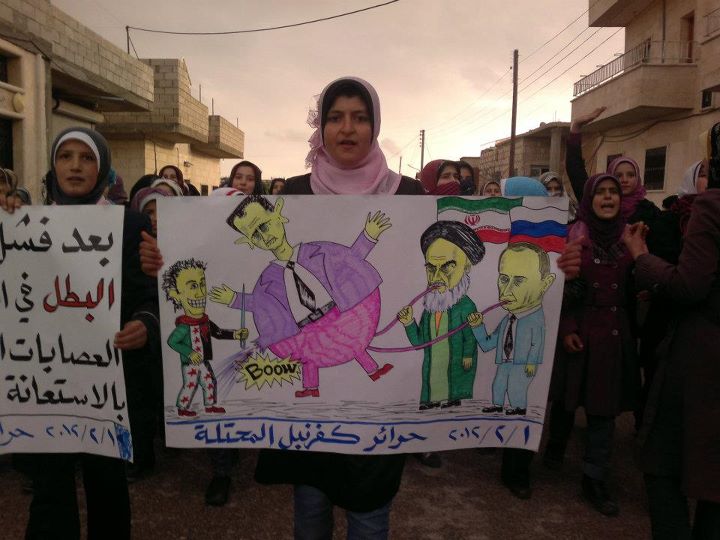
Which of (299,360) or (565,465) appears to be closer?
(299,360)

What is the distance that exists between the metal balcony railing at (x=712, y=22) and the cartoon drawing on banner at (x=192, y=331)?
15.2 meters

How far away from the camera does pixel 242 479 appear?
3209mm

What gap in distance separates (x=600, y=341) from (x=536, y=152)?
83.5 feet

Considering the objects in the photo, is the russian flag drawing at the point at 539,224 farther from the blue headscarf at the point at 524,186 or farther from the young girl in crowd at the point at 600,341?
the blue headscarf at the point at 524,186

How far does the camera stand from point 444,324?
1902mm

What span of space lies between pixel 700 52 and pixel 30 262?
54.6 ft

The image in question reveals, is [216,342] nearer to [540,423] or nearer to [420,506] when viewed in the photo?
[540,423]

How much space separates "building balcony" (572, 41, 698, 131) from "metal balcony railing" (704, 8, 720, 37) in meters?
1.19

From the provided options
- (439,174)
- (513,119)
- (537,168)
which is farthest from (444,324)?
(537,168)

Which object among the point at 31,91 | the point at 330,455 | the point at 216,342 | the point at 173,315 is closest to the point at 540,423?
the point at 330,455

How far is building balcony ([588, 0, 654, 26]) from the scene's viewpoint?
1661cm

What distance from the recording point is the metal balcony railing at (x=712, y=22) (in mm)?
13000

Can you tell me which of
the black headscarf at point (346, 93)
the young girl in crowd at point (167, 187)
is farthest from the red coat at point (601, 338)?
the young girl in crowd at point (167, 187)

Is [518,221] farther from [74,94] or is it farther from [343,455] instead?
[74,94]
